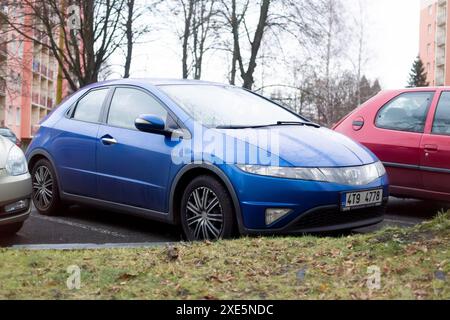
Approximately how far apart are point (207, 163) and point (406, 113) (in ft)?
9.58

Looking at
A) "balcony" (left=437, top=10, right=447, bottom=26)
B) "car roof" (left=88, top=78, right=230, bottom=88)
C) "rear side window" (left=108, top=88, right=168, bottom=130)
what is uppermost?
"balcony" (left=437, top=10, right=447, bottom=26)

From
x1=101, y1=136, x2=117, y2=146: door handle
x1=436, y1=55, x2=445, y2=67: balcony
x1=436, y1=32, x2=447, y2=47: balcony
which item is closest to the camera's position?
x1=101, y1=136, x2=117, y2=146: door handle

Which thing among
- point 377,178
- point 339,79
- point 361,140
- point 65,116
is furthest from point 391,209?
point 339,79

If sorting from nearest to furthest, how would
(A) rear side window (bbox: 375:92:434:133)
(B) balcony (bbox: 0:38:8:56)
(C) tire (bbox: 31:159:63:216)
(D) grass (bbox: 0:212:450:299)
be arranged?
(D) grass (bbox: 0:212:450:299)
(C) tire (bbox: 31:159:63:216)
(A) rear side window (bbox: 375:92:434:133)
(B) balcony (bbox: 0:38:8:56)

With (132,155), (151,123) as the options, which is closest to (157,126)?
(151,123)

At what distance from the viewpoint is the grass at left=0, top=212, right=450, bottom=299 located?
278cm

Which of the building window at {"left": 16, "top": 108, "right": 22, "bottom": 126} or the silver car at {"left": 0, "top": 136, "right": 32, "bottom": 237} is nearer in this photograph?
the silver car at {"left": 0, "top": 136, "right": 32, "bottom": 237}

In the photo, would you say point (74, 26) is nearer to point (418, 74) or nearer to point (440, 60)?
point (418, 74)

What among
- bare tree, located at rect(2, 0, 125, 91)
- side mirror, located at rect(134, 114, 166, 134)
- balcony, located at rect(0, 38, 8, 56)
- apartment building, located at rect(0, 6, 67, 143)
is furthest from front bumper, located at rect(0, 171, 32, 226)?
apartment building, located at rect(0, 6, 67, 143)

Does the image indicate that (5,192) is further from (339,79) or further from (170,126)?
(339,79)

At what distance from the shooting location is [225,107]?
5.22 meters

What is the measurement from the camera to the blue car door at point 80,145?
5.55m

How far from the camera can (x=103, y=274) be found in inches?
125

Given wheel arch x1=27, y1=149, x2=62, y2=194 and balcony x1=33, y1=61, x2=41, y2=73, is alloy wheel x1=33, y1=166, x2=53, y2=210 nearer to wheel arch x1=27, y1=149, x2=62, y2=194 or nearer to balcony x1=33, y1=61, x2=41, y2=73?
wheel arch x1=27, y1=149, x2=62, y2=194
